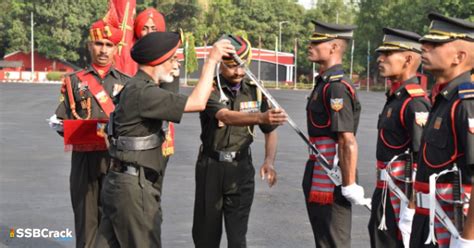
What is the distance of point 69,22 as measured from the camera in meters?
91.8

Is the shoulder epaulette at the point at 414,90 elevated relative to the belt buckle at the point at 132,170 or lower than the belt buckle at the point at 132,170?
elevated

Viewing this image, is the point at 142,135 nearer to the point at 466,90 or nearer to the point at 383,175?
the point at 383,175

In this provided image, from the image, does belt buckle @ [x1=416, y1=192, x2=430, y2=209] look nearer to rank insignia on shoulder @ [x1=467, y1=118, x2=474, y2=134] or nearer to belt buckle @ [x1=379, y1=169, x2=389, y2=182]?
rank insignia on shoulder @ [x1=467, y1=118, x2=474, y2=134]

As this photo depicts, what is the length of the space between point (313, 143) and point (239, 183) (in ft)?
2.42

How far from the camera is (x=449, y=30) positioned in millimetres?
4512

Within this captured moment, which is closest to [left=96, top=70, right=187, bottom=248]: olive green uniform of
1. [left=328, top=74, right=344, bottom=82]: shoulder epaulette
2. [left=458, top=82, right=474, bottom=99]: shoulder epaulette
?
[left=328, top=74, right=344, bottom=82]: shoulder epaulette

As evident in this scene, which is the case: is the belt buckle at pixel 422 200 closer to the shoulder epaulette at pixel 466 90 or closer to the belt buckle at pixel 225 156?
the shoulder epaulette at pixel 466 90

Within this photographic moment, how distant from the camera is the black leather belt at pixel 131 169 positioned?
5363 millimetres

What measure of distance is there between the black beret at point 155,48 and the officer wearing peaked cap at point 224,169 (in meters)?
1.11

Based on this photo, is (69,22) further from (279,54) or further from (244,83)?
(244,83)

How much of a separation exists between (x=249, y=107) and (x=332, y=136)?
0.90 metres

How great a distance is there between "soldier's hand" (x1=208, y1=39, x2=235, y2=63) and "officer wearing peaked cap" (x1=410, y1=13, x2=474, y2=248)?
1.45m

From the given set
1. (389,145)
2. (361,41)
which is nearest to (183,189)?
(389,145)

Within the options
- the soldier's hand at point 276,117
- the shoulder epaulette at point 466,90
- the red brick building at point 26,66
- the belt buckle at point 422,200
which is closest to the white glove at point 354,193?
the soldier's hand at point 276,117
